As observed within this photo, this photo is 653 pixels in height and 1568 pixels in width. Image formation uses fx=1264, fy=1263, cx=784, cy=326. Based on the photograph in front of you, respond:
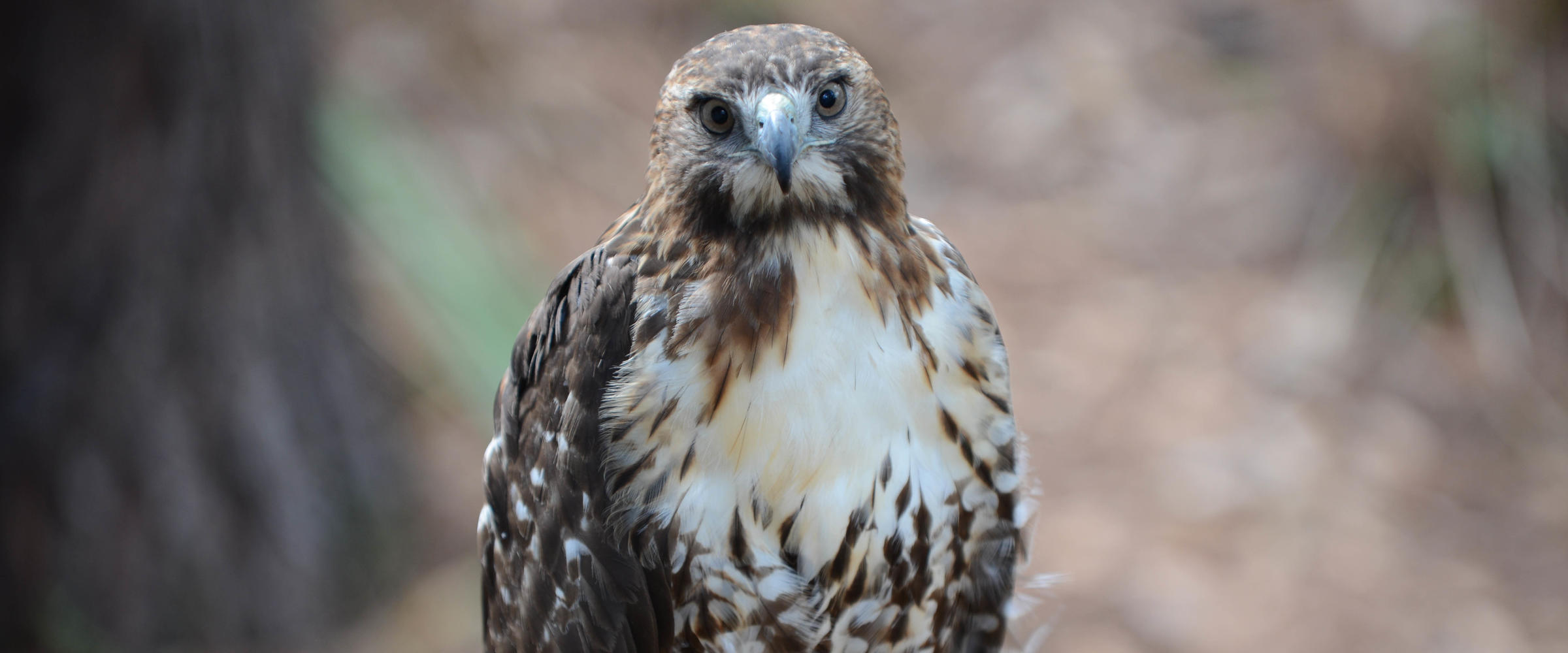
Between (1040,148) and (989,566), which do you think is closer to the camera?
(989,566)

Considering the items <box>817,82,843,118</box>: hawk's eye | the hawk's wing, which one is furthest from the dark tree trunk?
<box>817,82,843,118</box>: hawk's eye

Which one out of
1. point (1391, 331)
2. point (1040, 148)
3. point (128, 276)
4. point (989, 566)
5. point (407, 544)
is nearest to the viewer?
point (989, 566)

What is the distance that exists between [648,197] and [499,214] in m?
4.36

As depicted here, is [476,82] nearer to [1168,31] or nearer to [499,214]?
[499,214]

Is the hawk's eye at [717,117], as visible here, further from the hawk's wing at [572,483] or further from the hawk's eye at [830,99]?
the hawk's wing at [572,483]

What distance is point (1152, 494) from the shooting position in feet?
17.5

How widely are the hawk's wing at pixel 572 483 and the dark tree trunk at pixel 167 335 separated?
2250mm

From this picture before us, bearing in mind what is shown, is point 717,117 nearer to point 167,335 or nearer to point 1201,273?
point 167,335

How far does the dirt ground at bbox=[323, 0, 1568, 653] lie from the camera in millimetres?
5012

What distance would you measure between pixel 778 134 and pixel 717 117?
158 mm

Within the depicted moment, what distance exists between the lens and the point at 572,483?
→ 2205mm

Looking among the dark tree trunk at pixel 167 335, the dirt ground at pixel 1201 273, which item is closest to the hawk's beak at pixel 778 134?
the dark tree trunk at pixel 167 335

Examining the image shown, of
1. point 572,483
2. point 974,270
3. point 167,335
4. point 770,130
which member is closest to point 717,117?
point 770,130

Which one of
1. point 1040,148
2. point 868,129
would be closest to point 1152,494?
point 1040,148
